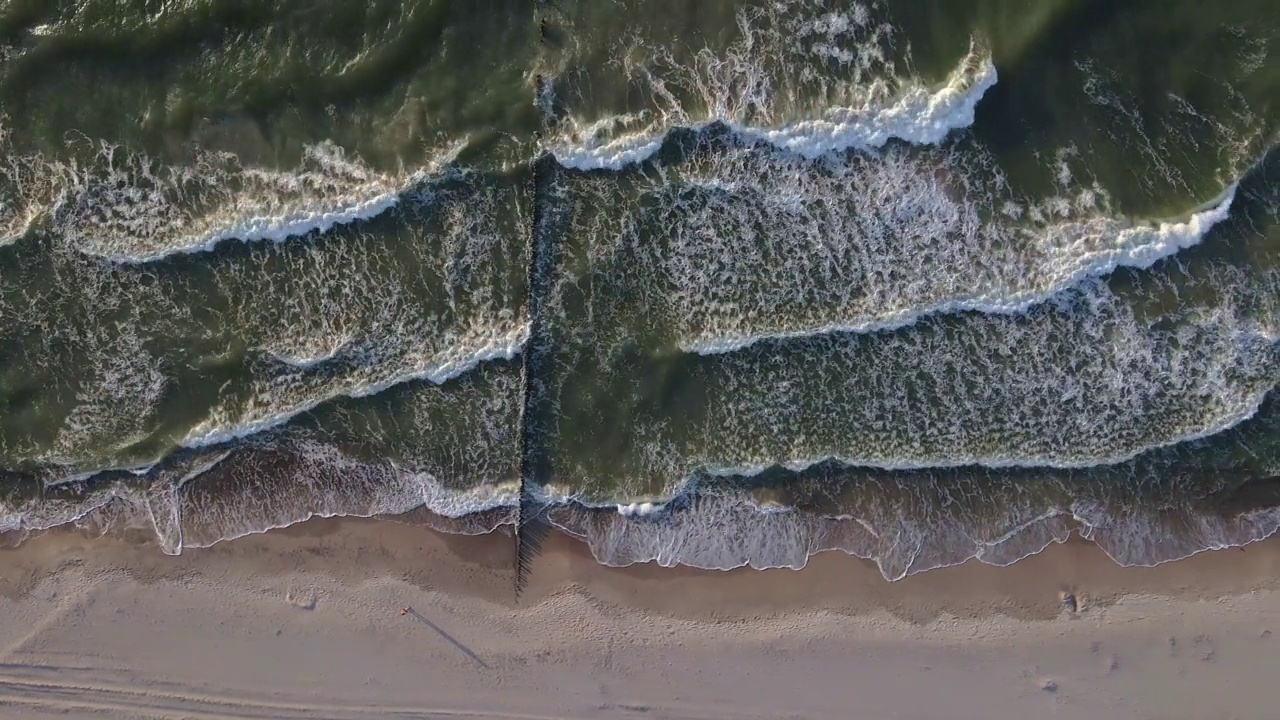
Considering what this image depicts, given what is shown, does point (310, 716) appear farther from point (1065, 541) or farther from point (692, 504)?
point (1065, 541)

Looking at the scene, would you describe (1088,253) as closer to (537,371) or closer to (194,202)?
(537,371)

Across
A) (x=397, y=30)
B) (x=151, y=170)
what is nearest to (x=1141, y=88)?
(x=397, y=30)

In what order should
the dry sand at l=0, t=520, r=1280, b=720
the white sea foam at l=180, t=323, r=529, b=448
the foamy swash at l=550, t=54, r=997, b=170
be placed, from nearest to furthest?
the foamy swash at l=550, t=54, r=997, b=170 < the dry sand at l=0, t=520, r=1280, b=720 < the white sea foam at l=180, t=323, r=529, b=448

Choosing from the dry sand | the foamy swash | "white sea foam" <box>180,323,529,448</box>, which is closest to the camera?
the foamy swash

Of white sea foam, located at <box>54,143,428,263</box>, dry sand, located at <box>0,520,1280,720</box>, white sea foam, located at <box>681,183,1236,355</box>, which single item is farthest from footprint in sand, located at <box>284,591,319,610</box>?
white sea foam, located at <box>681,183,1236,355</box>

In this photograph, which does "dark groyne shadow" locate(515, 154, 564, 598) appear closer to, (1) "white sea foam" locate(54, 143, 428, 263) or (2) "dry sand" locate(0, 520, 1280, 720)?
(2) "dry sand" locate(0, 520, 1280, 720)
